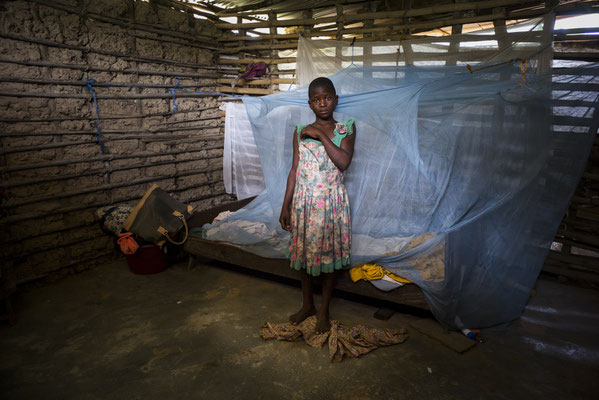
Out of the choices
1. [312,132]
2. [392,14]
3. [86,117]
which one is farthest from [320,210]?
[86,117]

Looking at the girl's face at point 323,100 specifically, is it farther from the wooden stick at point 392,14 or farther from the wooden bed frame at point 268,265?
the wooden stick at point 392,14

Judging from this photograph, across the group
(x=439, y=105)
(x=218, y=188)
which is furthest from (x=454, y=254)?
(x=218, y=188)

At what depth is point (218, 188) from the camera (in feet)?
15.5

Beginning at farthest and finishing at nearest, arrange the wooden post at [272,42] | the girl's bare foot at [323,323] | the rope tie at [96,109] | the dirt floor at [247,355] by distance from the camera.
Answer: the wooden post at [272,42] → the rope tie at [96,109] → the girl's bare foot at [323,323] → the dirt floor at [247,355]

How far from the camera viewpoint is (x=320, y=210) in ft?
6.71

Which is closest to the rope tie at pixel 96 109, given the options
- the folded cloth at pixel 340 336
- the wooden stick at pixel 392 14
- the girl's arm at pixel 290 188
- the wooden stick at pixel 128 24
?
the wooden stick at pixel 128 24

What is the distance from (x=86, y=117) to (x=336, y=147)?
107 inches

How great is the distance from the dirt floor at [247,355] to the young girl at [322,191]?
0.60 m

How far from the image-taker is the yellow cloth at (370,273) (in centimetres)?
229

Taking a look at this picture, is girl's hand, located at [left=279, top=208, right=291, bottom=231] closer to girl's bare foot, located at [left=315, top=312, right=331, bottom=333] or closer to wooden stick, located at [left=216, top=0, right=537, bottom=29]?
girl's bare foot, located at [left=315, top=312, right=331, bottom=333]

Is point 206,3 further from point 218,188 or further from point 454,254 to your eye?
point 454,254

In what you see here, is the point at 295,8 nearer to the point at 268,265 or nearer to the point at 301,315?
the point at 268,265

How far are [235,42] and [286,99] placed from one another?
2457 mm

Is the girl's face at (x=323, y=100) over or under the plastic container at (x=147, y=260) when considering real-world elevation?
over
